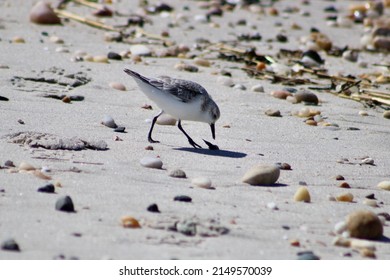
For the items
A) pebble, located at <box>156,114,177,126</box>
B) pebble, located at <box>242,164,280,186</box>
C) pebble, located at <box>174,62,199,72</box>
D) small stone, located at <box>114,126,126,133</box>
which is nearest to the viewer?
pebble, located at <box>242,164,280,186</box>

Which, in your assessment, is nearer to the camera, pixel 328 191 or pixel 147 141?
pixel 328 191

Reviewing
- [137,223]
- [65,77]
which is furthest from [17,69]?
[137,223]

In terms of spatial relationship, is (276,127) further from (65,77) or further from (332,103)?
(65,77)

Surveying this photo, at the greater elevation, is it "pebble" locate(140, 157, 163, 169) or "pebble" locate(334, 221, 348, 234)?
"pebble" locate(334, 221, 348, 234)

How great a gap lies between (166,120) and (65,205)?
9.25 feet

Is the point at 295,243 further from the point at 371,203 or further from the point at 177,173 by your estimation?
the point at 177,173

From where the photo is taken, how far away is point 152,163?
19.2 feet

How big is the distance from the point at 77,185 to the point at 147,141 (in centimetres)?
146

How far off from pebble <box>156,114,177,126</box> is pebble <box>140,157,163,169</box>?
5.09 feet

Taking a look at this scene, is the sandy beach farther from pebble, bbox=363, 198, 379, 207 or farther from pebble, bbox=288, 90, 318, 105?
pebble, bbox=288, 90, 318, 105

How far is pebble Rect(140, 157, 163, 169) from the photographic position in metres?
5.86

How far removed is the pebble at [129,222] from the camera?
4609 mm

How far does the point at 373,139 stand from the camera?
7.32m

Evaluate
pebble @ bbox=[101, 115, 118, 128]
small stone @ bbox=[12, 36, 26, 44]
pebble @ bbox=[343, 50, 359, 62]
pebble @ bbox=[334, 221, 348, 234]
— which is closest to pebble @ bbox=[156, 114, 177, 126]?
pebble @ bbox=[101, 115, 118, 128]
